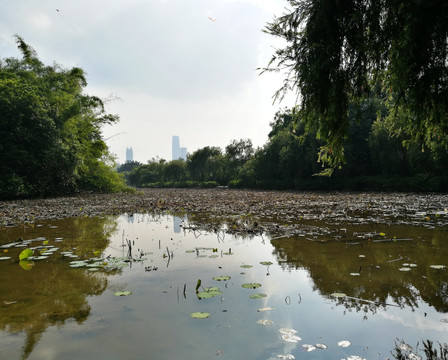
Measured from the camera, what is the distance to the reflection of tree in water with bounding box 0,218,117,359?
2342mm

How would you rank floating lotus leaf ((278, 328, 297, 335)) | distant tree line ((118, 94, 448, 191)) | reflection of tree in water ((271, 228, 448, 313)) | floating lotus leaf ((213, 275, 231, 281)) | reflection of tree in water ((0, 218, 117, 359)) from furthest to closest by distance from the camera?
distant tree line ((118, 94, 448, 191)), floating lotus leaf ((213, 275, 231, 281)), reflection of tree in water ((271, 228, 448, 313)), reflection of tree in water ((0, 218, 117, 359)), floating lotus leaf ((278, 328, 297, 335))

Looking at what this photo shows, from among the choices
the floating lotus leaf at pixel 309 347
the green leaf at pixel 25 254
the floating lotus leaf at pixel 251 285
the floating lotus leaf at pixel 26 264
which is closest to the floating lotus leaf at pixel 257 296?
the floating lotus leaf at pixel 251 285

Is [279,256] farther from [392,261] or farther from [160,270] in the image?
[160,270]

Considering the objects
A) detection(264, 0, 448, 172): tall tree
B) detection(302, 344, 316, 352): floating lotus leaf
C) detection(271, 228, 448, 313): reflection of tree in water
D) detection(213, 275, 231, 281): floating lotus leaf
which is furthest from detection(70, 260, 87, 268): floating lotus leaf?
detection(264, 0, 448, 172): tall tree

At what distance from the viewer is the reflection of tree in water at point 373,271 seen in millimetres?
2748

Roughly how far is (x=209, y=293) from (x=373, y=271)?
7.05 ft

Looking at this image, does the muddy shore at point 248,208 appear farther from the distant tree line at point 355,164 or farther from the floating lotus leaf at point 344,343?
the floating lotus leaf at point 344,343

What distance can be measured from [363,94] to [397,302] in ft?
11.4

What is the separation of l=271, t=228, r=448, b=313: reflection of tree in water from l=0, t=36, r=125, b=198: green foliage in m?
16.3

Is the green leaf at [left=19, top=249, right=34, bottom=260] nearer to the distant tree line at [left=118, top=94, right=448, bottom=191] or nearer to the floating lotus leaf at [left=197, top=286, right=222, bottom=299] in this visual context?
the floating lotus leaf at [left=197, top=286, right=222, bottom=299]

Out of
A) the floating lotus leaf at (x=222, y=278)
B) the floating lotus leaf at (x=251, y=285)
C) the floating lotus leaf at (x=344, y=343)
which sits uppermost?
the floating lotus leaf at (x=344, y=343)

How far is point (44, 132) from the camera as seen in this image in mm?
16953

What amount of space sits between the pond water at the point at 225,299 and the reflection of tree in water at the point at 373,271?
0.6 inches

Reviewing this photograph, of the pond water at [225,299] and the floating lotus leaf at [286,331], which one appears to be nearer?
the pond water at [225,299]
